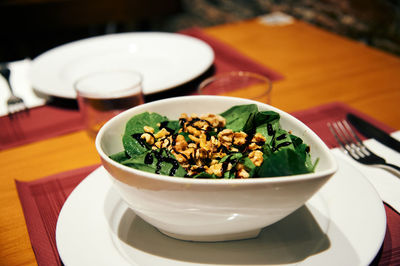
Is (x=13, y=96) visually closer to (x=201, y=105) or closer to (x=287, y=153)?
(x=201, y=105)

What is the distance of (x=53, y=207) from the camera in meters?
0.69


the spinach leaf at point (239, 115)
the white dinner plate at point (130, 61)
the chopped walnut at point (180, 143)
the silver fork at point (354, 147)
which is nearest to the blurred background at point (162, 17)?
the white dinner plate at point (130, 61)

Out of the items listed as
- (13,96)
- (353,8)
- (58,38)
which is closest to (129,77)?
(13,96)

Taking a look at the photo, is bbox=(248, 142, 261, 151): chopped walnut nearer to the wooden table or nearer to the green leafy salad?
the green leafy salad

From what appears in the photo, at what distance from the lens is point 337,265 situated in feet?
1.53

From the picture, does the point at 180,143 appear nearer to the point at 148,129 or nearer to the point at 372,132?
the point at 148,129

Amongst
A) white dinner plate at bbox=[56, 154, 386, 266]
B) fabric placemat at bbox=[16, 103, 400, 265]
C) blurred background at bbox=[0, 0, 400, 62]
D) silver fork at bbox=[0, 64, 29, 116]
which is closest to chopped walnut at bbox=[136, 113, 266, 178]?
white dinner plate at bbox=[56, 154, 386, 266]

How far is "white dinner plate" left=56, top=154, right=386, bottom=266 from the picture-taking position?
49cm

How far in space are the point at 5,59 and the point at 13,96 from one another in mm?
3447

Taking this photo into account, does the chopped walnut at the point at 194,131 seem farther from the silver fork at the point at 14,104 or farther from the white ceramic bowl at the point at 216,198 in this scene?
the silver fork at the point at 14,104

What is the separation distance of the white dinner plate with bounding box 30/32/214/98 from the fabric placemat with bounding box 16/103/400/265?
384mm

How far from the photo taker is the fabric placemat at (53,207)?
0.56m

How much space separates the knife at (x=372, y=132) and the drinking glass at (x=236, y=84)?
0.25m

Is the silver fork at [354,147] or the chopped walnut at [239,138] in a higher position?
the chopped walnut at [239,138]
